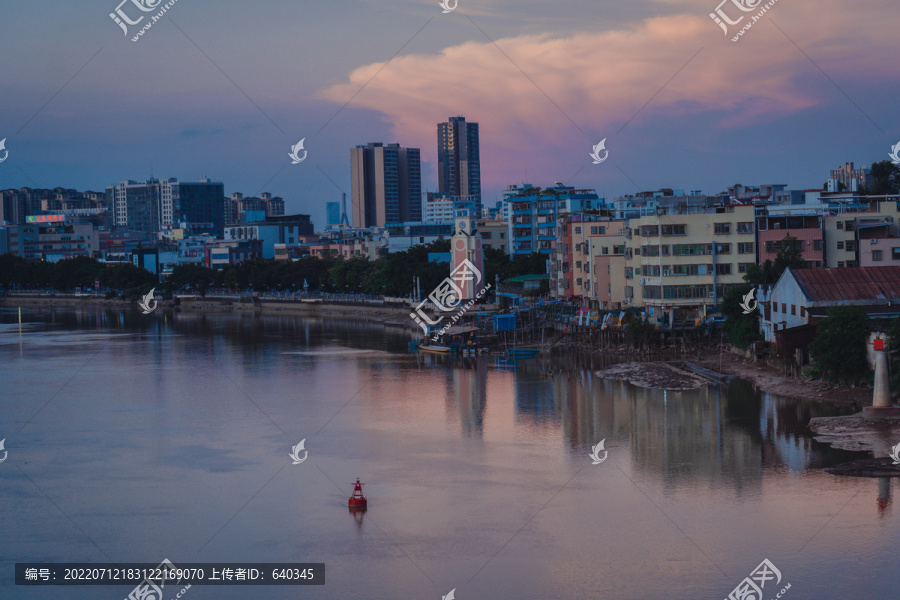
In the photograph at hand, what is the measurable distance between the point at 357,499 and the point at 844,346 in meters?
9.00

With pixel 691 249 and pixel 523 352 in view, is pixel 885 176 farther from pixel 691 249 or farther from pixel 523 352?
pixel 523 352

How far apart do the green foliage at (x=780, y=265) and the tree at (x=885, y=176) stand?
1234 cm

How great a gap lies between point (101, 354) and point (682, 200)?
58.6 feet

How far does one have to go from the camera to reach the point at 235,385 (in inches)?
925

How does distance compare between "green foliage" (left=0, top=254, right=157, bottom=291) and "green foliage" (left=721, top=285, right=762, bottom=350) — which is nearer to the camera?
"green foliage" (left=721, top=285, right=762, bottom=350)

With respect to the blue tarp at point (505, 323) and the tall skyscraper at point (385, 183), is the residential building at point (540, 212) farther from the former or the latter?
the tall skyscraper at point (385, 183)

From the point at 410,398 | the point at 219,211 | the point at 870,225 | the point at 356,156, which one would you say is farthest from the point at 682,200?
the point at 219,211

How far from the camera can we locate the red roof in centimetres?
1939

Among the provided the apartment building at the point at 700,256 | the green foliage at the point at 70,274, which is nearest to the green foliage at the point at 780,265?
the apartment building at the point at 700,256

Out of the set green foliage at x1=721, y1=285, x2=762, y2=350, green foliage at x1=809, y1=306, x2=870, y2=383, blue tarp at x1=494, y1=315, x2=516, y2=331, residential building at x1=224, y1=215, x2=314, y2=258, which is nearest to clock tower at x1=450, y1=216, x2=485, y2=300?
blue tarp at x1=494, y1=315, x2=516, y2=331

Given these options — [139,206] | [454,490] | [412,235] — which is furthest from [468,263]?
[139,206]

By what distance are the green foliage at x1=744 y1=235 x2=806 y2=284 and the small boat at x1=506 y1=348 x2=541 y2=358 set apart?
5.70 metres

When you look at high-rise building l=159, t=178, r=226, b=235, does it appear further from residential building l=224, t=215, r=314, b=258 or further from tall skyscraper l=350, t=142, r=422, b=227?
residential building l=224, t=215, r=314, b=258

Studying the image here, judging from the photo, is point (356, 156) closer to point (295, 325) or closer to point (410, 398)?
point (295, 325)
